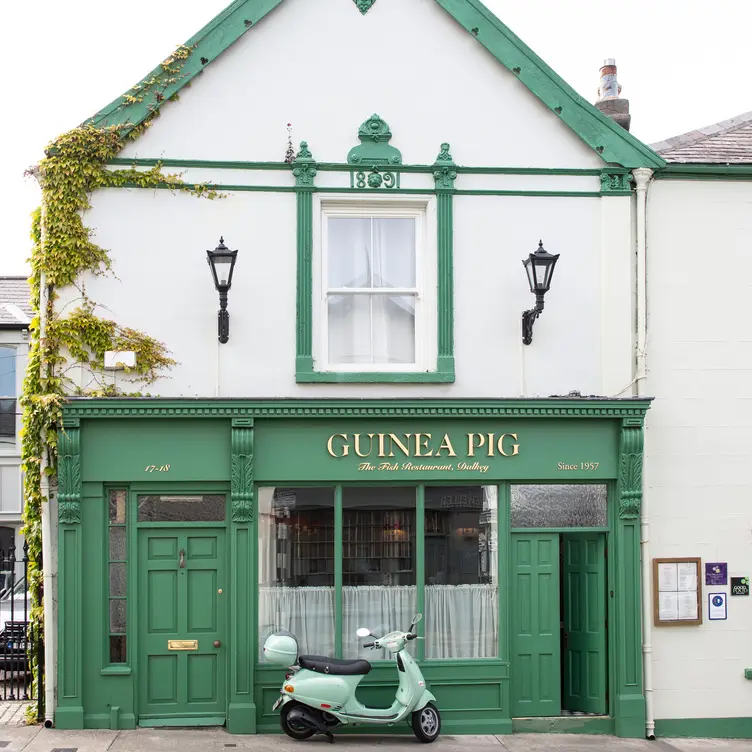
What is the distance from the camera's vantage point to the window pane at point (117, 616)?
35.7 feet

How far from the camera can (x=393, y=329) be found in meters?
11.5

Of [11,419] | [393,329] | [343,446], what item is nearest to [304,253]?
[393,329]

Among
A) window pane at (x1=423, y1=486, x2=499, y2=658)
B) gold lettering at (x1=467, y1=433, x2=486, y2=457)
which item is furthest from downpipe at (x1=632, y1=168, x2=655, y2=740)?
gold lettering at (x1=467, y1=433, x2=486, y2=457)

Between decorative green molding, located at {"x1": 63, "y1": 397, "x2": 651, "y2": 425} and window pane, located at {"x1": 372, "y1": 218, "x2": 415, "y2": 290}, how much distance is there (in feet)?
4.97

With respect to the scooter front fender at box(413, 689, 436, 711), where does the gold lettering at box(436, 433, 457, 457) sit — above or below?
above

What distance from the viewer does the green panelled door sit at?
10.9 metres

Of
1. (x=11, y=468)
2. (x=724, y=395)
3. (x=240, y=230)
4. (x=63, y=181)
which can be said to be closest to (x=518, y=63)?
(x=240, y=230)

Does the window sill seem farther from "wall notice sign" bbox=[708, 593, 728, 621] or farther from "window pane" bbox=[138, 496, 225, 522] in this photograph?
"wall notice sign" bbox=[708, 593, 728, 621]

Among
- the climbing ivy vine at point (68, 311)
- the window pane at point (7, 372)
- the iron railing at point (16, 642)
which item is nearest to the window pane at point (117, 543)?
the climbing ivy vine at point (68, 311)

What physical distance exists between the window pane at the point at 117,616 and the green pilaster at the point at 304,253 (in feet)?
10.6

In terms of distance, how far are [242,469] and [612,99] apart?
697 centimetres

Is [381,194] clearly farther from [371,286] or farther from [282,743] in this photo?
[282,743]

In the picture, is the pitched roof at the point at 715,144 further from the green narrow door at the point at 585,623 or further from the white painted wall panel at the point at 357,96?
the green narrow door at the point at 585,623

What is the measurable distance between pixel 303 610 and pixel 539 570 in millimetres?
2711
